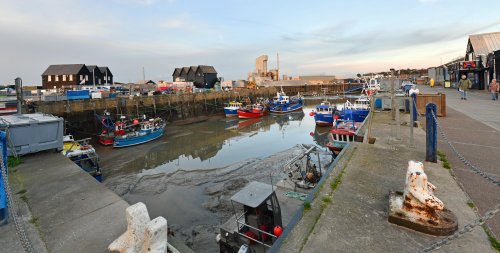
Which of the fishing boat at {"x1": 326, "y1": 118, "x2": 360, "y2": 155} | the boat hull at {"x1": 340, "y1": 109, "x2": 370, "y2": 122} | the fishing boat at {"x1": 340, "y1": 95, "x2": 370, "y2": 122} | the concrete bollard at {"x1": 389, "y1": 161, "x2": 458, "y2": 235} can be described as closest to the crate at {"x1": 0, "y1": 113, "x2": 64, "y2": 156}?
the concrete bollard at {"x1": 389, "y1": 161, "x2": 458, "y2": 235}

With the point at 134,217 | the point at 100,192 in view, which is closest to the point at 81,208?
the point at 100,192

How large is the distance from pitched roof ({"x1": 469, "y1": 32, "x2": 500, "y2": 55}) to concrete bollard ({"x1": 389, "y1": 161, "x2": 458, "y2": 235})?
127 feet

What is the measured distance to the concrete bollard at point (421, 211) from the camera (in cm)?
371

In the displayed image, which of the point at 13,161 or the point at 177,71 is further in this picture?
the point at 177,71

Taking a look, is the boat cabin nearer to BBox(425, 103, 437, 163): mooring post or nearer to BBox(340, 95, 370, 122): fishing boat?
BBox(425, 103, 437, 163): mooring post

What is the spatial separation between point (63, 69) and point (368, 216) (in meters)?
65.3

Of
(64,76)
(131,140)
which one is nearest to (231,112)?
(131,140)

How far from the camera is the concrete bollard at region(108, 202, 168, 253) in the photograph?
3607 millimetres

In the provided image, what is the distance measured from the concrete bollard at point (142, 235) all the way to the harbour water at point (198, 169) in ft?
10.2

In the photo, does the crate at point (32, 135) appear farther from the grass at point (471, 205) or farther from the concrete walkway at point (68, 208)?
the grass at point (471, 205)

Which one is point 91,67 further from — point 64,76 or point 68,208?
point 68,208

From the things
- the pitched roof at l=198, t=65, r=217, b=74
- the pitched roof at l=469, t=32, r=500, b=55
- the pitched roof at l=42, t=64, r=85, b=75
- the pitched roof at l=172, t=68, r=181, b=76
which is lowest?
the pitched roof at l=469, t=32, r=500, b=55

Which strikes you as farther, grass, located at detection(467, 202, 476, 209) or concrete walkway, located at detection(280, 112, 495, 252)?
grass, located at detection(467, 202, 476, 209)

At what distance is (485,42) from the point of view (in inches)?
1234
